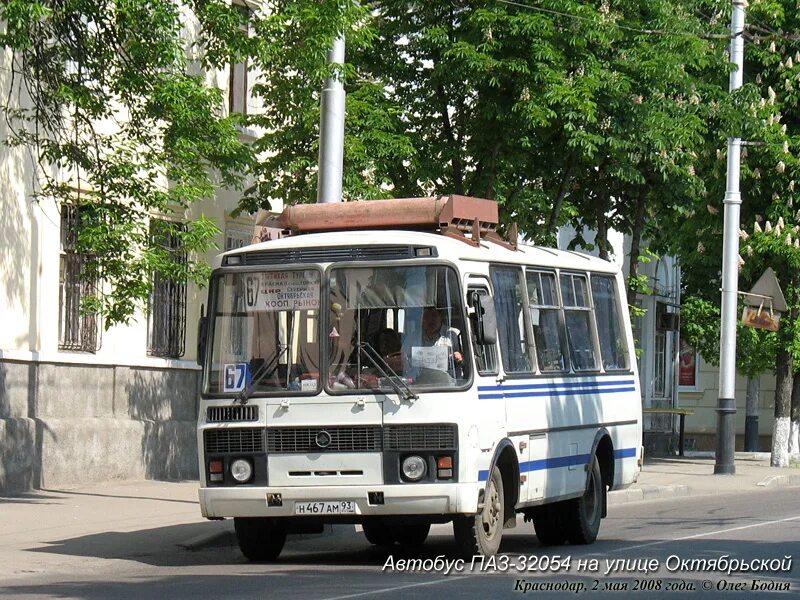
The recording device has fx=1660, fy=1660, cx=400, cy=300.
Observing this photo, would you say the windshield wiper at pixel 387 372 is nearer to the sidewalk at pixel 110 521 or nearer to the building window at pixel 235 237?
the sidewalk at pixel 110 521

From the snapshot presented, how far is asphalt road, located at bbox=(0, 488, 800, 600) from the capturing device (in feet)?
38.1

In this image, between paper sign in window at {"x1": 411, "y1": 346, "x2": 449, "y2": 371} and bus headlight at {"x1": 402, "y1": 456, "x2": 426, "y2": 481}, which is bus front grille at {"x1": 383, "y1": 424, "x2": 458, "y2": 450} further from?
paper sign in window at {"x1": 411, "y1": 346, "x2": 449, "y2": 371}

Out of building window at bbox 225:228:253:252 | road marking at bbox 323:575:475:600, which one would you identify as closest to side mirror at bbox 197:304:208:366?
road marking at bbox 323:575:475:600

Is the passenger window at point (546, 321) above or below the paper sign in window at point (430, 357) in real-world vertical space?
above

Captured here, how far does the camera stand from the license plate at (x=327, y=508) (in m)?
13.0

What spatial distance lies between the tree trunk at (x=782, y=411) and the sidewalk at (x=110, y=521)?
20.2 feet

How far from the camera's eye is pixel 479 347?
13320 mm

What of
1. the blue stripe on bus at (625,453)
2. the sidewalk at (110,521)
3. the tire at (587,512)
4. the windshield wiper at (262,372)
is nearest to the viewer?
the windshield wiper at (262,372)

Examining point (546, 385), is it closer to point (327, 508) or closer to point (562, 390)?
point (562, 390)

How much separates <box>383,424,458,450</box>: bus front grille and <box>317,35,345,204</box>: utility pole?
184 inches

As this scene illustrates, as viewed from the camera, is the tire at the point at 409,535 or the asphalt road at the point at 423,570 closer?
the asphalt road at the point at 423,570

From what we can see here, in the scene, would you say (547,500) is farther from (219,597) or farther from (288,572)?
(219,597)

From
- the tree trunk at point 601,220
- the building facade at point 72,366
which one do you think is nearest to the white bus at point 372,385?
the building facade at point 72,366

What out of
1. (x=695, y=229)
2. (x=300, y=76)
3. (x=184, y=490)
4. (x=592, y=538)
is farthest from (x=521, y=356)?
(x=695, y=229)
